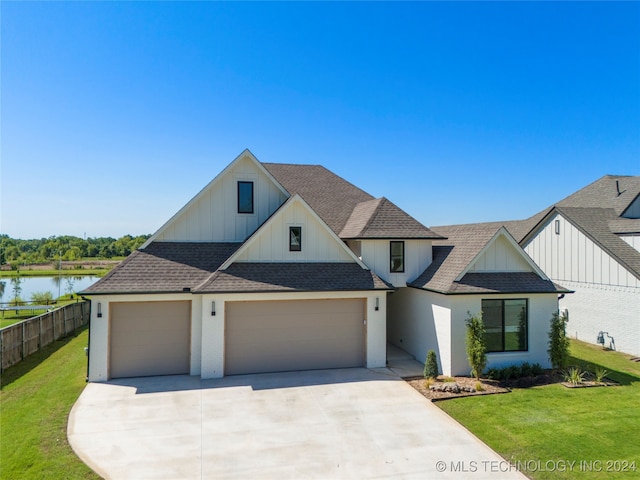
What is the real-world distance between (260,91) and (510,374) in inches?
609

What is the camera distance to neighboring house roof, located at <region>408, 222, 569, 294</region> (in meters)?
12.4

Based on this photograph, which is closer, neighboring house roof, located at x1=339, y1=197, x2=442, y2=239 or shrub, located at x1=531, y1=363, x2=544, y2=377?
shrub, located at x1=531, y1=363, x2=544, y2=377

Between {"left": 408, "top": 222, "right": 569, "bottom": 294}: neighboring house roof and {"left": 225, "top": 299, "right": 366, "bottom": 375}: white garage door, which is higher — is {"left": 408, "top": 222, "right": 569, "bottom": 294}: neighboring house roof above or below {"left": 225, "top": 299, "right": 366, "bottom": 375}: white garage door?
above

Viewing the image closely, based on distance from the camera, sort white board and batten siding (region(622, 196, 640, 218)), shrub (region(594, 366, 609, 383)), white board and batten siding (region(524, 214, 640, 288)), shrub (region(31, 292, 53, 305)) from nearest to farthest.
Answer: shrub (region(594, 366, 609, 383)) → white board and batten siding (region(524, 214, 640, 288)) → white board and batten siding (region(622, 196, 640, 218)) → shrub (region(31, 292, 53, 305))

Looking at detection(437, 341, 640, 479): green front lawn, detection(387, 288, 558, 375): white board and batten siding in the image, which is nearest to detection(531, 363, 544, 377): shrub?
detection(387, 288, 558, 375): white board and batten siding

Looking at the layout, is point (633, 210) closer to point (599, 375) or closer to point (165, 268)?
point (599, 375)

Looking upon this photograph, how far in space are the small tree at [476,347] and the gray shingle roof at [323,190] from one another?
7.14 metres

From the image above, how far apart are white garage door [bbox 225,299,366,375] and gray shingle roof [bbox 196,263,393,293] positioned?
26.9 inches

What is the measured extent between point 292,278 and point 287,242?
4.67 feet

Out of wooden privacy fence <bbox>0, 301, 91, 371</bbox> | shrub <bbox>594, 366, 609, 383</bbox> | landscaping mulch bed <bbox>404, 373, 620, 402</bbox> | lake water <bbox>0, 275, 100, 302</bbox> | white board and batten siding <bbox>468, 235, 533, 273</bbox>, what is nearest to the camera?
landscaping mulch bed <bbox>404, 373, 620, 402</bbox>

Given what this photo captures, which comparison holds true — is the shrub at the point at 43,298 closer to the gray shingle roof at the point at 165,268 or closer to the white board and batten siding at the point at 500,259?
the gray shingle roof at the point at 165,268

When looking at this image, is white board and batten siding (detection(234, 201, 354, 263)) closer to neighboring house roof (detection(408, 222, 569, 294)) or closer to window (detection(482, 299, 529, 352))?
neighboring house roof (detection(408, 222, 569, 294))

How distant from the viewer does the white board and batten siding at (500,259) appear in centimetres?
1312

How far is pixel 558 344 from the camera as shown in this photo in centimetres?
1230
